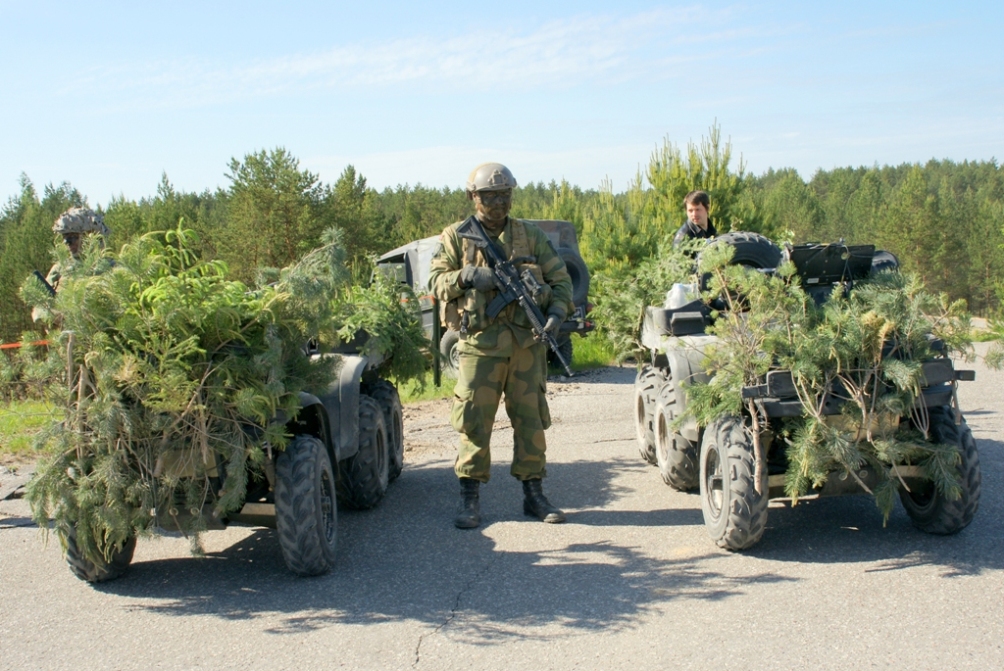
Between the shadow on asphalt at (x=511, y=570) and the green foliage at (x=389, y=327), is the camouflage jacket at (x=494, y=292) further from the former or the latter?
the shadow on asphalt at (x=511, y=570)

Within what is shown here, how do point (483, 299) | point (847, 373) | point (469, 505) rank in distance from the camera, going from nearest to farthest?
point (847, 373) < point (483, 299) < point (469, 505)

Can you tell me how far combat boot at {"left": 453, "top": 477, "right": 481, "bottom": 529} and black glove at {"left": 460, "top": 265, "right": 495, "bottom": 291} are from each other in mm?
1245

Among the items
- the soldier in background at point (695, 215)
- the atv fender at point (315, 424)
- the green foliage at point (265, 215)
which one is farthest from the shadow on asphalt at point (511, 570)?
the green foliage at point (265, 215)

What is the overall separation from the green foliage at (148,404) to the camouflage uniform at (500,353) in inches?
59.6

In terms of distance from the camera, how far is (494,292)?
599cm

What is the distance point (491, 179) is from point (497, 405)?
4.64 ft

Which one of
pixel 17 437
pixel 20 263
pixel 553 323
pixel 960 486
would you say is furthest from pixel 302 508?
pixel 20 263

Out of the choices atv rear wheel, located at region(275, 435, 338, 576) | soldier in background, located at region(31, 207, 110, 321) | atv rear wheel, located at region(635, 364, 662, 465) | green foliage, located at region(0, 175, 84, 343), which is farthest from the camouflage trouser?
green foliage, located at region(0, 175, 84, 343)

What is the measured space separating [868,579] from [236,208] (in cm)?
2031

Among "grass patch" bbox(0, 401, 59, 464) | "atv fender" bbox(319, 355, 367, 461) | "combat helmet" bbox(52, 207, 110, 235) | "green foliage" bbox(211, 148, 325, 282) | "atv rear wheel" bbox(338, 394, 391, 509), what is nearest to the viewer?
"atv fender" bbox(319, 355, 367, 461)

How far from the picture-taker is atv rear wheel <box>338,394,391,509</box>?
6289mm

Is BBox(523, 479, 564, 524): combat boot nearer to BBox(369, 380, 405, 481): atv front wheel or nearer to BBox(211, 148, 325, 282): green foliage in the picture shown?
BBox(369, 380, 405, 481): atv front wheel

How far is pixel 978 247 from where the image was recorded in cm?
5169

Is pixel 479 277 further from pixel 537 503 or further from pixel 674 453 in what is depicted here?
pixel 674 453
